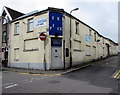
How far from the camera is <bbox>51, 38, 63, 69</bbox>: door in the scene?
14.3 m

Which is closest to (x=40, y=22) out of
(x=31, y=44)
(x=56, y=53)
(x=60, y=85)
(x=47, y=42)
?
(x=47, y=42)

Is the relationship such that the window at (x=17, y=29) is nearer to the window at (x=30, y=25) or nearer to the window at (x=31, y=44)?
the window at (x=30, y=25)

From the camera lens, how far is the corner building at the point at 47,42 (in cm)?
1443

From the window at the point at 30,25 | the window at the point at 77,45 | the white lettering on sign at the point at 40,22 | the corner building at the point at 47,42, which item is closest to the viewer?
the corner building at the point at 47,42

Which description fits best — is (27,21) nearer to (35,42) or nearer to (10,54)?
(35,42)

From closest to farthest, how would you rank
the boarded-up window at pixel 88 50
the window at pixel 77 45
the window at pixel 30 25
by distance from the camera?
1. the window at pixel 30 25
2. the window at pixel 77 45
3. the boarded-up window at pixel 88 50

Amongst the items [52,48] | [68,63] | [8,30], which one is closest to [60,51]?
[52,48]

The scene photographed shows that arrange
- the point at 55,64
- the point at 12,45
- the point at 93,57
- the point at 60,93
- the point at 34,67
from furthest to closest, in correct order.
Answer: the point at 93,57 → the point at 12,45 → the point at 34,67 → the point at 55,64 → the point at 60,93

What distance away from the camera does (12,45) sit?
19.1 m

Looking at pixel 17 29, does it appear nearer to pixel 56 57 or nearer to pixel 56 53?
pixel 56 53

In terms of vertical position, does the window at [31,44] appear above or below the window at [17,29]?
below

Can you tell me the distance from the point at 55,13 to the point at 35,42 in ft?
15.6

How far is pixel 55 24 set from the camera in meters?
14.7

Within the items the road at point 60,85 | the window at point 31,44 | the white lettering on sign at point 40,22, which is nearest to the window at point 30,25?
the white lettering on sign at point 40,22
